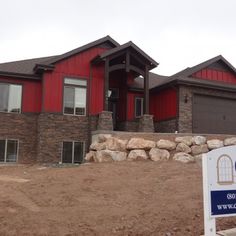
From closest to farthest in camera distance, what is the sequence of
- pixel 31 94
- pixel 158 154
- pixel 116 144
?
1. pixel 158 154
2. pixel 116 144
3. pixel 31 94

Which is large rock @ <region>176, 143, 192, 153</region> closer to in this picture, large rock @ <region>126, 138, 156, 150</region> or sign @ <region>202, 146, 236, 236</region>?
large rock @ <region>126, 138, 156, 150</region>

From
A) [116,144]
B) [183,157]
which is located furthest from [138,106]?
[183,157]

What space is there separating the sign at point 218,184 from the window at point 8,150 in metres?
14.6

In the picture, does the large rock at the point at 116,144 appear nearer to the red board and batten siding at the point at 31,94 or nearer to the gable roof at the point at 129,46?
the gable roof at the point at 129,46

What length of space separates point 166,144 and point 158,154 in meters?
0.87

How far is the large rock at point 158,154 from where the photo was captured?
52.0 ft

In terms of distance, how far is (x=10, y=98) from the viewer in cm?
1952

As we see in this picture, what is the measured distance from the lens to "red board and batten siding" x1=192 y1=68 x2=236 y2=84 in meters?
22.5

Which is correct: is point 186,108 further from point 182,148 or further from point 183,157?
point 183,157

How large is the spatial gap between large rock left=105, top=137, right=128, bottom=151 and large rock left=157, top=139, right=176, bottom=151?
56.7 inches

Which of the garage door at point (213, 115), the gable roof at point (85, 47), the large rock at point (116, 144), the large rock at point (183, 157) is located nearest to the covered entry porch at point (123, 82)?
the gable roof at point (85, 47)

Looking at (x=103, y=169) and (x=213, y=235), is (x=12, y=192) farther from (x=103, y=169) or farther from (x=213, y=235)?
(x=213, y=235)

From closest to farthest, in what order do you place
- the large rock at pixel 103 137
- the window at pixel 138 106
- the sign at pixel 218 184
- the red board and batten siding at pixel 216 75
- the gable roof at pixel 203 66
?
the sign at pixel 218 184 → the large rock at pixel 103 137 → the gable roof at pixel 203 66 → the window at pixel 138 106 → the red board and batten siding at pixel 216 75

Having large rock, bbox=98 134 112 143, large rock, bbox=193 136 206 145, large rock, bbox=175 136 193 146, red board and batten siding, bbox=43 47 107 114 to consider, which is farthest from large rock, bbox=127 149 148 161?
red board and batten siding, bbox=43 47 107 114
